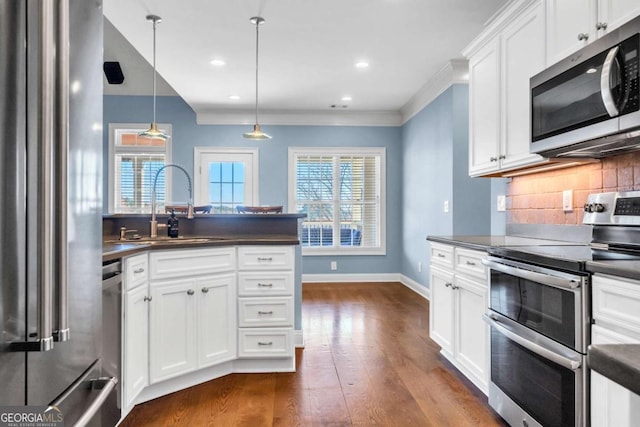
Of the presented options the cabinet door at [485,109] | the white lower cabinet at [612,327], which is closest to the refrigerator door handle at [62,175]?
the white lower cabinet at [612,327]

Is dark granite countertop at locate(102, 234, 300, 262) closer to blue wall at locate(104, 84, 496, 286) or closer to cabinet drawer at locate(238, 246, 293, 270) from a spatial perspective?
cabinet drawer at locate(238, 246, 293, 270)

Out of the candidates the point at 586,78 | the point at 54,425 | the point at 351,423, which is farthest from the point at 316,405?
the point at 586,78

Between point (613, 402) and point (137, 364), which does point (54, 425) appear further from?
point (613, 402)

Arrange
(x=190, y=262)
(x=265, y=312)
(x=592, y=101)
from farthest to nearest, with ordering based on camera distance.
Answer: (x=265, y=312)
(x=190, y=262)
(x=592, y=101)

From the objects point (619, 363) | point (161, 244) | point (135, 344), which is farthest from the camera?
point (161, 244)

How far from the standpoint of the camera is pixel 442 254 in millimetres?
2775

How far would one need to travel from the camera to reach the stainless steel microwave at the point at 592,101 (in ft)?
5.25

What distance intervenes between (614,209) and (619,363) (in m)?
1.77

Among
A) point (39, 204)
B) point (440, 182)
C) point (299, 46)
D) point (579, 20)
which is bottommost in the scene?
point (39, 204)

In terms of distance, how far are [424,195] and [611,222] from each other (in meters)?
3.37

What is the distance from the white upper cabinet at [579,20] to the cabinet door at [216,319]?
2.27m

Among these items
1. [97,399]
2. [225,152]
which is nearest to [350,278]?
[225,152]

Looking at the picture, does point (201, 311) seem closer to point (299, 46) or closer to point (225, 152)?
point (299, 46)

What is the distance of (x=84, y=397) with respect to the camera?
1.04m
